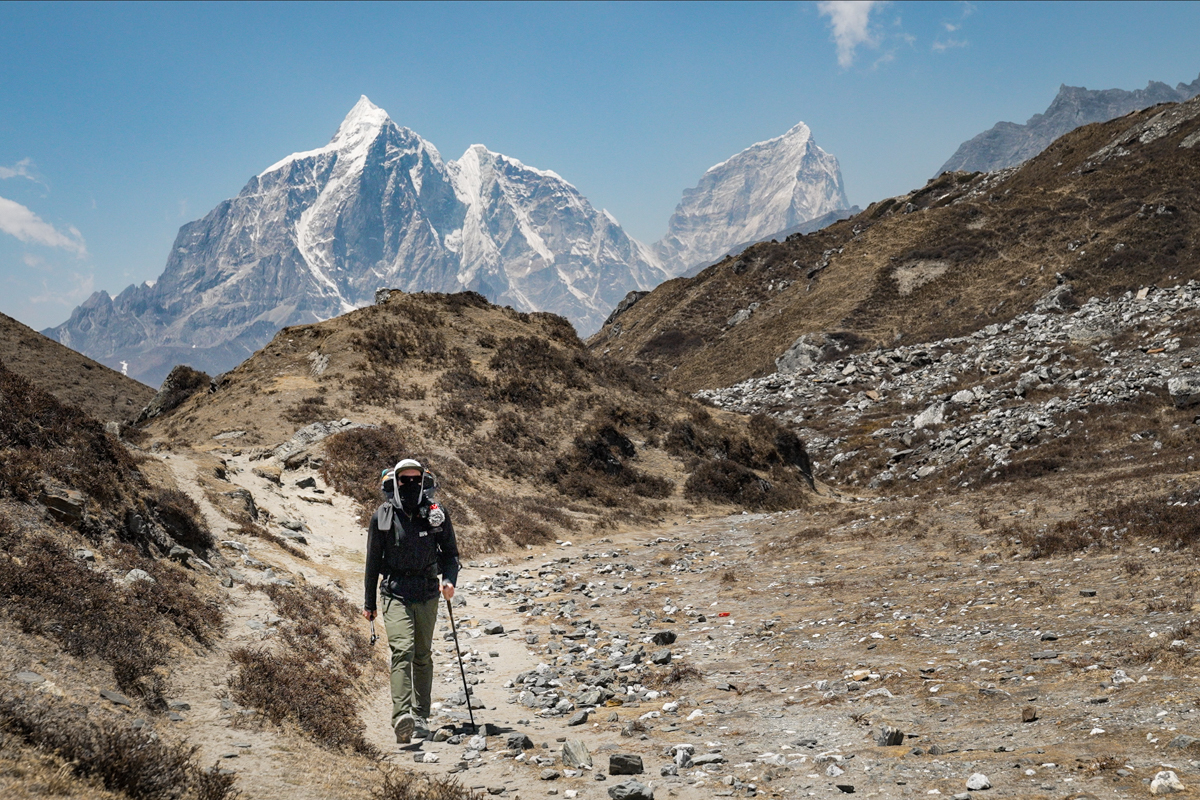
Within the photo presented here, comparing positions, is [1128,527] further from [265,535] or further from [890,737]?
[265,535]

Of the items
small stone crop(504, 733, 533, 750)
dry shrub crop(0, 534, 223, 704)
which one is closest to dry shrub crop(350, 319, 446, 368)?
dry shrub crop(0, 534, 223, 704)

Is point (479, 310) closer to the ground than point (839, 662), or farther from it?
farther from it

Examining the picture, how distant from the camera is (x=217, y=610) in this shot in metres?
10.7

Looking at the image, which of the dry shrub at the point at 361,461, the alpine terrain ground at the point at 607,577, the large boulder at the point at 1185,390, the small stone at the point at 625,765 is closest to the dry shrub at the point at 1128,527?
the alpine terrain ground at the point at 607,577

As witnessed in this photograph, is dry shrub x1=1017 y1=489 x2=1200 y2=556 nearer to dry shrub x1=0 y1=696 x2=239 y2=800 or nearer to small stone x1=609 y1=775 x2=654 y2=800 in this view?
small stone x1=609 y1=775 x2=654 y2=800

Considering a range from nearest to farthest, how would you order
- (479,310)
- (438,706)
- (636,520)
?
(438,706) < (636,520) < (479,310)

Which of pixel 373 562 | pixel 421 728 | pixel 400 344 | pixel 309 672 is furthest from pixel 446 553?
pixel 400 344

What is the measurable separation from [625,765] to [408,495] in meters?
4.35

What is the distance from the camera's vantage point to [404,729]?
28.4 ft

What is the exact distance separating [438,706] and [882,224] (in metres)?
97.1

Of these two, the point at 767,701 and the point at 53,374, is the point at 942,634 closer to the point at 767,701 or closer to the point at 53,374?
the point at 767,701

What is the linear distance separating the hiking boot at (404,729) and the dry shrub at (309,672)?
1.49ft

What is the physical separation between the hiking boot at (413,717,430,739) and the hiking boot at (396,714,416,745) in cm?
15

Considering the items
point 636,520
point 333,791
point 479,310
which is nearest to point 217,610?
point 333,791
